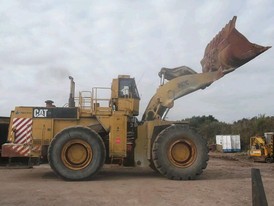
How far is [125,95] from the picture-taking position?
611 inches

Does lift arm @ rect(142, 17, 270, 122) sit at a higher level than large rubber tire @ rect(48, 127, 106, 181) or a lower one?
higher

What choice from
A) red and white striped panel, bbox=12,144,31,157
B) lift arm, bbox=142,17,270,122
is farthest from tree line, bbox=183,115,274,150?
red and white striped panel, bbox=12,144,31,157

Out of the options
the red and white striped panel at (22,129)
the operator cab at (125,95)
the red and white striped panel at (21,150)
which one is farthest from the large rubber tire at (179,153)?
the red and white striped panel at (22,129)

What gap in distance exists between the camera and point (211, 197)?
10.4 m

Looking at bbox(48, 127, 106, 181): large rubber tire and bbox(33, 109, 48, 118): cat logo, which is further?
bbox(33, 109, 48, 118): cat logo

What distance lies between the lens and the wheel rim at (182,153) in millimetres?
14625

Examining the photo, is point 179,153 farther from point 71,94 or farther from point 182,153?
point 71,94

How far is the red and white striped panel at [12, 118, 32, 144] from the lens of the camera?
14.8m

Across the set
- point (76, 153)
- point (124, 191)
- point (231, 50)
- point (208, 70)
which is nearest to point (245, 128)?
point (208, 70)

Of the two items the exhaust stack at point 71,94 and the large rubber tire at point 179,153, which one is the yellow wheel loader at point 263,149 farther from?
the exhaust stack at point 71,94

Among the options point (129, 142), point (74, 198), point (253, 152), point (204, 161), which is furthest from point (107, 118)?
point (253, 152)

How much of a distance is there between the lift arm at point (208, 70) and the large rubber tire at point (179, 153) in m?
1.64

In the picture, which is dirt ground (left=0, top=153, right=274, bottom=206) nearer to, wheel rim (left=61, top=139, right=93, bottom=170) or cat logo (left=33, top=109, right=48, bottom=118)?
wheel rim (left=61, top=139, right=93, bottom=170)

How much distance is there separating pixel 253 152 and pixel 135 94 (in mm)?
17513
